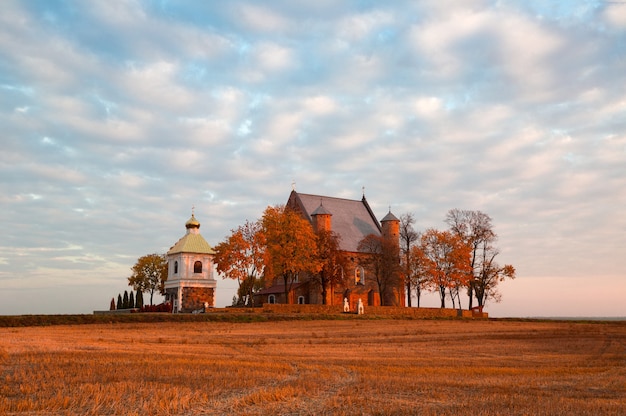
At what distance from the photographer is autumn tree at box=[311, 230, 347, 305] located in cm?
6962

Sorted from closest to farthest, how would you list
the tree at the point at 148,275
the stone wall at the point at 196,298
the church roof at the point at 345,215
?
the stone wall at the point at 196,298, the church roof at the point at 345,215, the tree at the point at 148,275

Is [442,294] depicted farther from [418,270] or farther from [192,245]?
[192,245]

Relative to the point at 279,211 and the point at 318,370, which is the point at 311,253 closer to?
the point at 279,211

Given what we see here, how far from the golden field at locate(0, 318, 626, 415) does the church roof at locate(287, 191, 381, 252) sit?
48770mm

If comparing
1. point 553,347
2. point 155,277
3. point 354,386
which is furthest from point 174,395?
point 155,277

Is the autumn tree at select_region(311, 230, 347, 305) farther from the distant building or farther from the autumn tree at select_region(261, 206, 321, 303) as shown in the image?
the distant building

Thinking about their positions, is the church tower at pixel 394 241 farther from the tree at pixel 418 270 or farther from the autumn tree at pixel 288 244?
the autumn tree at pixel 288 244

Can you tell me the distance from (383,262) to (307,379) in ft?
204

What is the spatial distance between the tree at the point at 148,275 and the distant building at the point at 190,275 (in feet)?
70.7

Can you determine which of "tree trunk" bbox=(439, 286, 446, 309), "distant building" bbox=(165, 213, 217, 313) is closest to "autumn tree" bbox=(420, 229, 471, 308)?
"tree trunk" bbox=(439, 286, 446, 309)

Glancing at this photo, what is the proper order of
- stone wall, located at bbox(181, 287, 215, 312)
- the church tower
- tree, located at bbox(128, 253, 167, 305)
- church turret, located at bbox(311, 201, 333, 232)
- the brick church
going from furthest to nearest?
tree, located at bbox(128, 253, 167, 305)
the church tower
church turret, located at bbox(311, 201, 333, 232)
the brick church
stone wall, located at bbox(181, 287, 215, 312)

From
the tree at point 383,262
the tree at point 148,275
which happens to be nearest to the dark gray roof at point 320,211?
the tree at point 383,262

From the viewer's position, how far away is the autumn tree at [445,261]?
73375mm

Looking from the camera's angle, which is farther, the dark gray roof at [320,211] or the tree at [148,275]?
the tree at [148,275]
